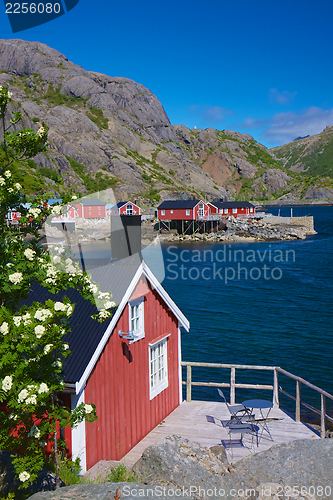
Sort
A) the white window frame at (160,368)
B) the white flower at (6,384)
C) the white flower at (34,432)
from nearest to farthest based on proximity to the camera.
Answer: the white flower at (6,384), the white flower at (34,432), the white window frame at (160,368)

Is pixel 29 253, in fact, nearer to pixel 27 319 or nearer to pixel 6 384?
pixel 27 319

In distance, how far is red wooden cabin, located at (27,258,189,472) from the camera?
8117 mm

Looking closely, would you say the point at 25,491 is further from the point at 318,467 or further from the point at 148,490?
the point at 318,467

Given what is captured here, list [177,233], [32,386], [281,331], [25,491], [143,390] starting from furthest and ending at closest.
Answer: [177,233], [281,331], [143,390], [25,491], [32,386]

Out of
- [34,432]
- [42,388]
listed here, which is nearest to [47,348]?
[42,388]

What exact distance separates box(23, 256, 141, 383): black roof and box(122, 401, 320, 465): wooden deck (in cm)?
283

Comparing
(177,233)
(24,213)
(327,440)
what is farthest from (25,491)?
(177,233)

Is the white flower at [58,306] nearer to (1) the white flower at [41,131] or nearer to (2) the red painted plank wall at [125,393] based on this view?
(1) the white flower at [41,131]

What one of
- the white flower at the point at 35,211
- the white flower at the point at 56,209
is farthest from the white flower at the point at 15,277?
the white flower at the point at 56,209

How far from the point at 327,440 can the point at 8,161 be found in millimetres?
6491

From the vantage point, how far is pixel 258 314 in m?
35.0

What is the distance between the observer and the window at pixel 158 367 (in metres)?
11.2

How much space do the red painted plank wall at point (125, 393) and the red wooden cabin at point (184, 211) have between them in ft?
284

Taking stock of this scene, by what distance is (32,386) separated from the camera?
16.4 ft
